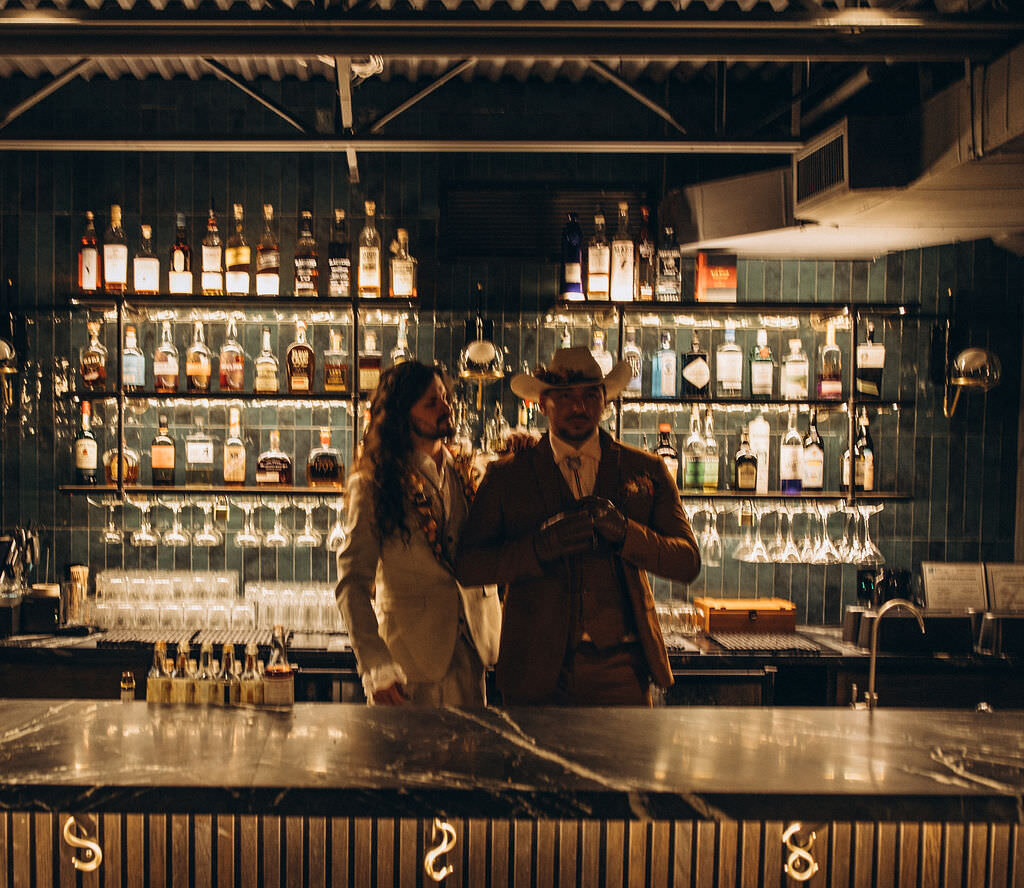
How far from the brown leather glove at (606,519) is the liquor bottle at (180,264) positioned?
2.48 m

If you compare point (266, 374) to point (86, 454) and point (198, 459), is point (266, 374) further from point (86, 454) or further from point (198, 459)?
point (86, 454)

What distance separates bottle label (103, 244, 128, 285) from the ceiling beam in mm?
1305

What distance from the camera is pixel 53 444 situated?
4.25 metres

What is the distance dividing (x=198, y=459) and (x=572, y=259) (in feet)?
6.34

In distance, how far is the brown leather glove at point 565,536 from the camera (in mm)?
2268

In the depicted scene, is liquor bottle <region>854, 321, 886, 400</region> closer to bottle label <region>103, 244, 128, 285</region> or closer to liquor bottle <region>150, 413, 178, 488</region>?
liquor bottle <region>150, 413, 178, 488</region>

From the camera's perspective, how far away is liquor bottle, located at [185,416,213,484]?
13.5 feet

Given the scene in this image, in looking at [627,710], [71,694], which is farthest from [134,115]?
[627,710]

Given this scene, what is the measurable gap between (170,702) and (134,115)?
126 inches

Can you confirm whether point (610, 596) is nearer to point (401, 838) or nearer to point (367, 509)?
point (367, 509)

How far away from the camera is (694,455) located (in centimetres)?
421

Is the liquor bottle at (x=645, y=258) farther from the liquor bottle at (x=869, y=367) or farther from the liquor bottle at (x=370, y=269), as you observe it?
the liquor bottle at (x=370, y=269)

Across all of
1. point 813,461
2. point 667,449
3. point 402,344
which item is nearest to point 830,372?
point 813,461

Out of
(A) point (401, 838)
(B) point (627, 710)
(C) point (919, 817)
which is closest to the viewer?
(C) point (919, 817)
